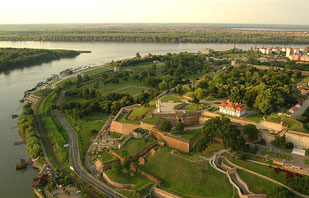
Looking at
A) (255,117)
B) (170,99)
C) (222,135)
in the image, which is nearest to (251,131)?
(222,135)

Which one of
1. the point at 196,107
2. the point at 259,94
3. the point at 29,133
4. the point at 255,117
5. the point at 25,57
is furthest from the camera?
the point at 25,57

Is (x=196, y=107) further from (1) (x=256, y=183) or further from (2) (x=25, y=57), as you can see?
(2) (x=25, y=57)

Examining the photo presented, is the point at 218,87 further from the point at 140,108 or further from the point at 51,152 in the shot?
the point at 51,152

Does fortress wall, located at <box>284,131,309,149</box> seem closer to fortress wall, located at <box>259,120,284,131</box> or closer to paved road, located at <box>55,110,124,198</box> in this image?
fortress wall, located at <box>259,120,284,131</box>

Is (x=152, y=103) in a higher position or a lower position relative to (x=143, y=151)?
higher

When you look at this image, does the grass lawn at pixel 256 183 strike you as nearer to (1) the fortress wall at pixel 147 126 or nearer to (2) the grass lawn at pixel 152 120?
(1) the fortress wall at pixel 147 126

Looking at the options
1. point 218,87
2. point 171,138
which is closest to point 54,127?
point 171,138
